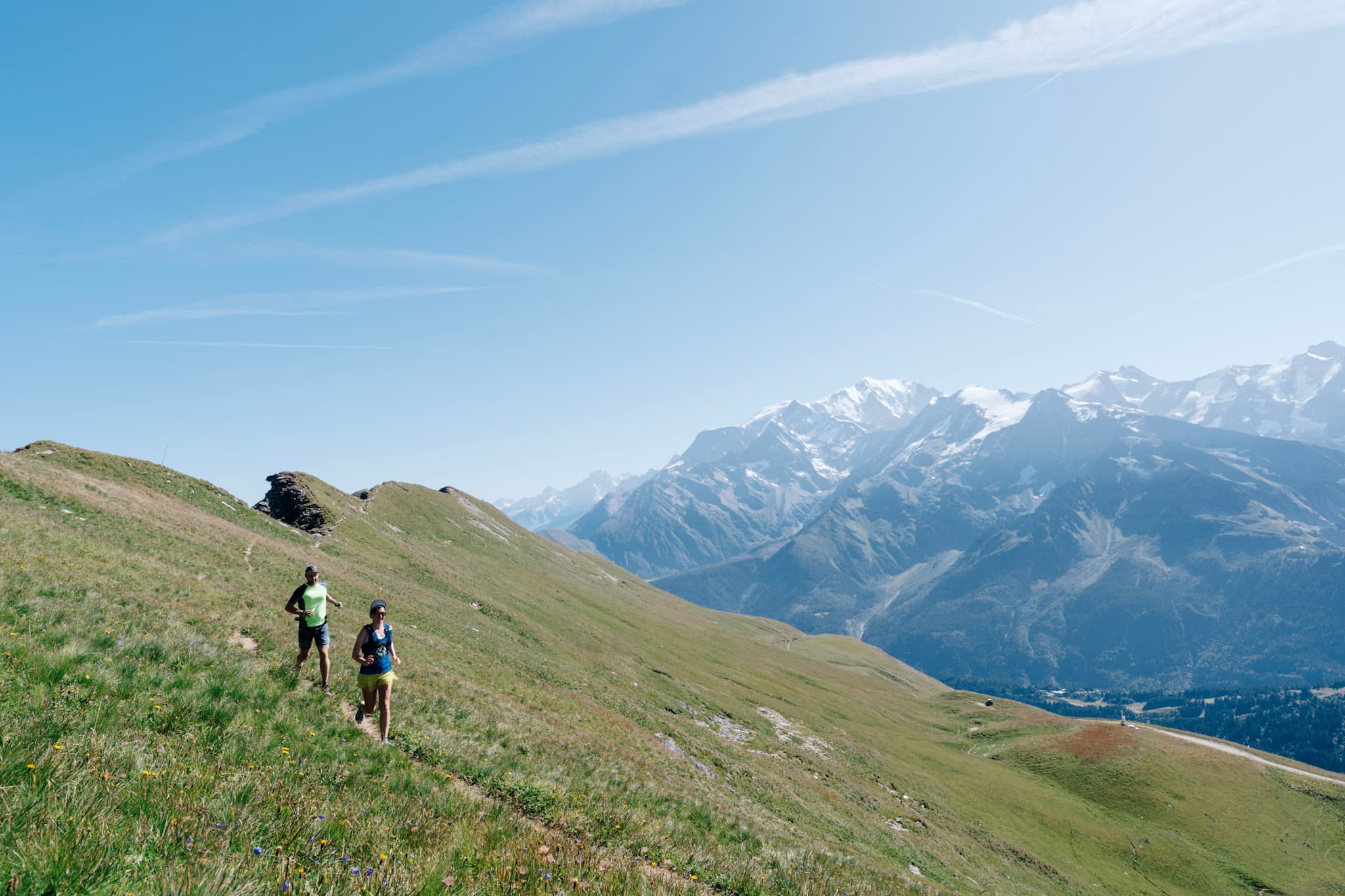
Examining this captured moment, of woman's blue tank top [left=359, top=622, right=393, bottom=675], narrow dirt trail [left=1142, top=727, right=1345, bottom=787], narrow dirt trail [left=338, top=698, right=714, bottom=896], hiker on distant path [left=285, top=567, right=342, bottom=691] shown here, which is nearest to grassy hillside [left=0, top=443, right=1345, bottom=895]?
narrow dirt trail [left=338, top=698, right=714, bottom=896]

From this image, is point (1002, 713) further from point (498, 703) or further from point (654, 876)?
point (654, 876)

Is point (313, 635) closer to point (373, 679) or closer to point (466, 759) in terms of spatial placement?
point (373, 679)

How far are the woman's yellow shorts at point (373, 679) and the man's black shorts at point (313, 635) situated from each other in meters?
2.39

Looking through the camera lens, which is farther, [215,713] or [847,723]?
[847,723]

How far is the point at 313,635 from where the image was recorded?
16.0 meters

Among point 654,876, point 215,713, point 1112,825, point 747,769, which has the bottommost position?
point 1112,825

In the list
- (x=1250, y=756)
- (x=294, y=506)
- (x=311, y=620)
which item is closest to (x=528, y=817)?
(x=311, y=620)

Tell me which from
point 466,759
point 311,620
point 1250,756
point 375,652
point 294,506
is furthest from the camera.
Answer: point 1250,756

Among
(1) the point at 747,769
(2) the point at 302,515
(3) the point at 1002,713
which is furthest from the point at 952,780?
(2) the point at 302,515

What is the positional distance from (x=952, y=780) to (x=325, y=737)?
66.7m

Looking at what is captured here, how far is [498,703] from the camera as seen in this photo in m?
24.6

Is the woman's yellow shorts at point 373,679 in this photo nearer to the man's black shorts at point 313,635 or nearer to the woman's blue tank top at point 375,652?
the woman's blue tank top at point 375,652

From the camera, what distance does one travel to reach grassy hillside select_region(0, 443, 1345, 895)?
627 cm

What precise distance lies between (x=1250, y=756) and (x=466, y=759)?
10838 cm
